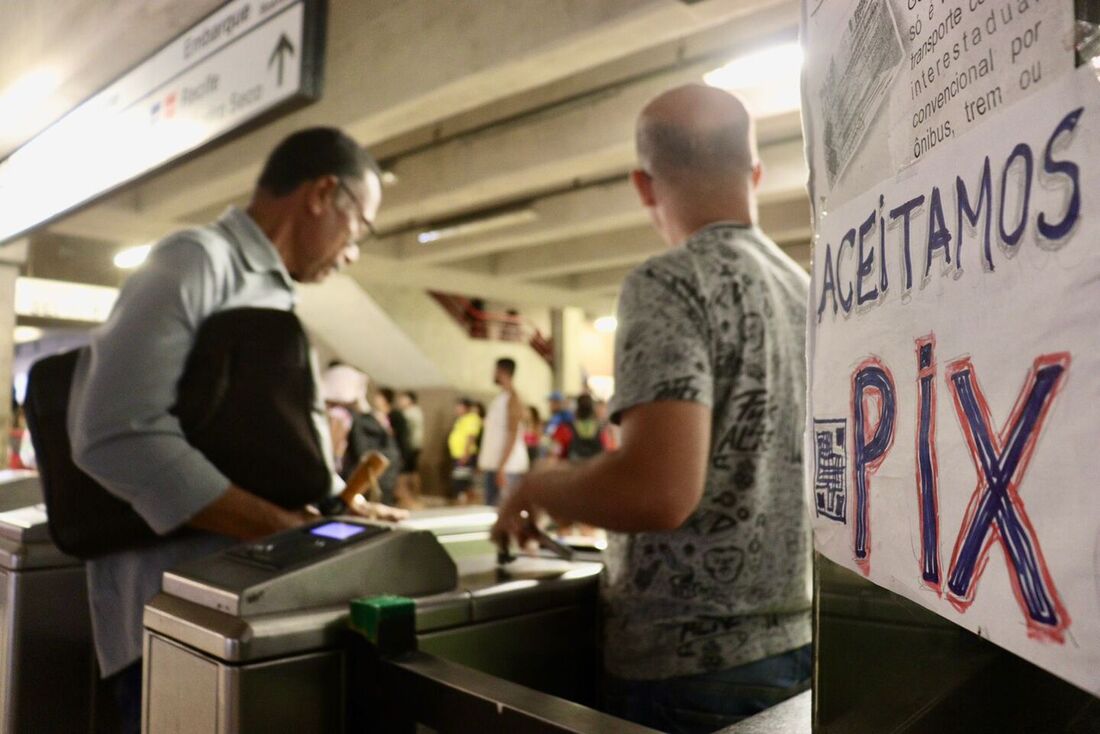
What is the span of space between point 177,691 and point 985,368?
0.94m

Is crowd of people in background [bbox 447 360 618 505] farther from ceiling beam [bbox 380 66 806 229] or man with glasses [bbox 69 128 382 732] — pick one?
man with glasses [bbox 69 128 382 732]

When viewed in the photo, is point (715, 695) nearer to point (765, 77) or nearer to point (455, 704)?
point (455, 704)

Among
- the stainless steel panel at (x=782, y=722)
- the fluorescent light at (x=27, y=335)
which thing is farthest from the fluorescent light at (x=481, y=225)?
the fluorescent light at (x=27, y=335)

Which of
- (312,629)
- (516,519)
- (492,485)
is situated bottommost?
(492,485)

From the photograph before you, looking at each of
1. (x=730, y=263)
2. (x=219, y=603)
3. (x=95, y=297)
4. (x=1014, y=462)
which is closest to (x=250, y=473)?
(x=219, y=603)

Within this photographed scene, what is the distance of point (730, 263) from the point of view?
1.06 metres

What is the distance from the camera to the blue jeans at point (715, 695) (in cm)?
101

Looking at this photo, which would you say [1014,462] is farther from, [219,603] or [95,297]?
[95,297]

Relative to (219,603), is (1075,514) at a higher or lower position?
higher

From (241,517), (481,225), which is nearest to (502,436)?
(481,225)

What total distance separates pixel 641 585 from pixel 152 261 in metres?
0.86

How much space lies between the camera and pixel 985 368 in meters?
0.35

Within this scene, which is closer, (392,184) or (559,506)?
(559,506)

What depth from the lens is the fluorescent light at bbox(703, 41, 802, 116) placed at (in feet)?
12.2
